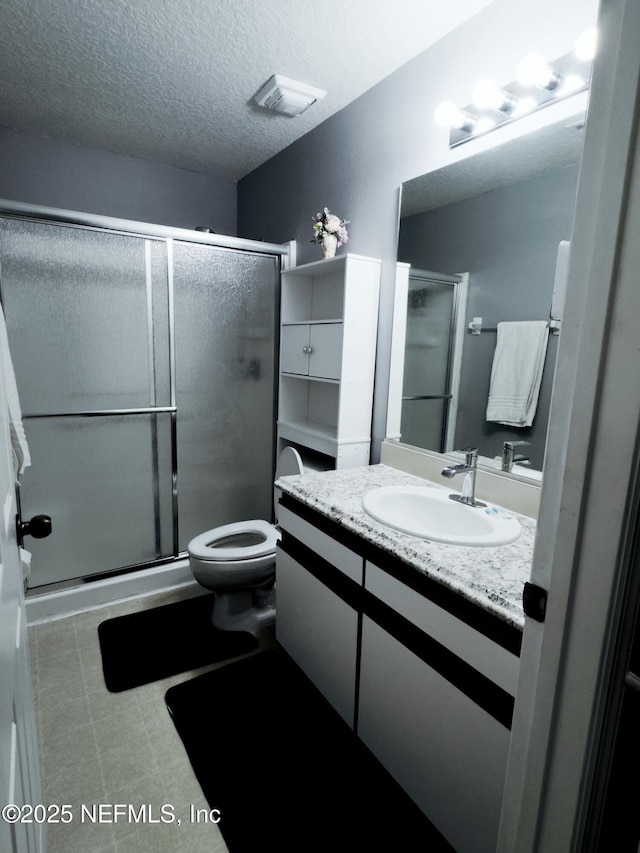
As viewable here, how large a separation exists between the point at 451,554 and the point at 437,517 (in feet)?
1.41

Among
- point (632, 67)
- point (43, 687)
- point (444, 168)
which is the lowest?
point (43, 687)

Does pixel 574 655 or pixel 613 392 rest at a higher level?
pixel 613 392

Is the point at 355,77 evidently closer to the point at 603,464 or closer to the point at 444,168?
the point at 444,168

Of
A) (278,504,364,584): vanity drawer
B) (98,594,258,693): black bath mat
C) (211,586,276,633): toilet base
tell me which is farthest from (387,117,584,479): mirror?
(98,594,258,693): black bath mat

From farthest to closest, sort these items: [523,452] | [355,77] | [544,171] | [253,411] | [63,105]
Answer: [253,411], [63,105], [355,77], [523,452], [544,171]

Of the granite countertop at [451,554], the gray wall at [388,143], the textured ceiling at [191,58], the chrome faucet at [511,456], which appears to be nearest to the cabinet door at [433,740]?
the granite countertop at [451,554]

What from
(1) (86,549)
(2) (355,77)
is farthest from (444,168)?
(1) (86,549)

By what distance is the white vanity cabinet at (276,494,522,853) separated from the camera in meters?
0.98

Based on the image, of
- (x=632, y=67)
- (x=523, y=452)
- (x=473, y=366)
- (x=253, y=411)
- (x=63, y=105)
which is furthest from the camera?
(x=253, y=411)

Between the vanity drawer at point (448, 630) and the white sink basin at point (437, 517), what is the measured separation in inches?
6.4

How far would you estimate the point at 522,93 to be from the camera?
140cm

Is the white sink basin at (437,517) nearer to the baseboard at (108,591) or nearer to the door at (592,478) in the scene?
the door at (592,478)

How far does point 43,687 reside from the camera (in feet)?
5.65

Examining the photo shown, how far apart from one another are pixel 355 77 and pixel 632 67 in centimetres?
179
